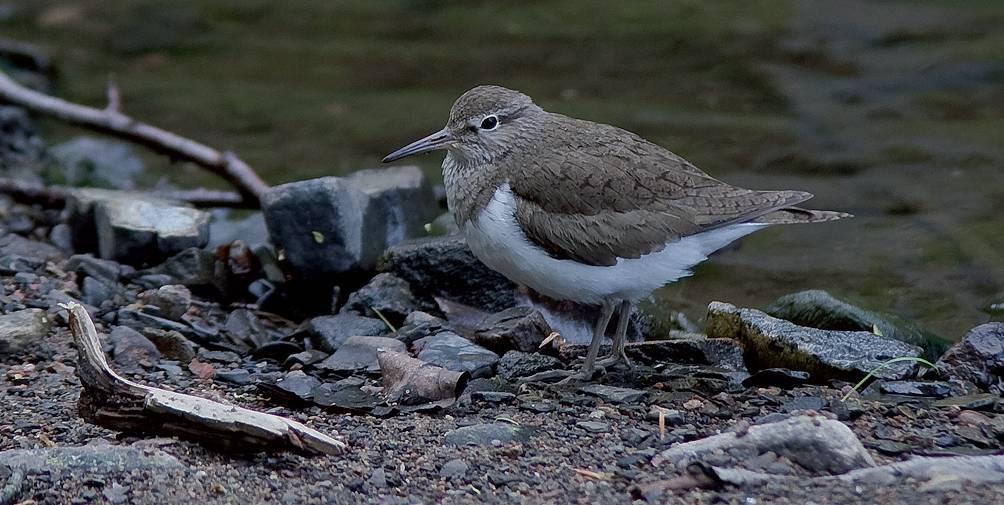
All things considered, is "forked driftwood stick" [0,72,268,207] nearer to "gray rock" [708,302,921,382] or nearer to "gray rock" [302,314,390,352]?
"gray rock" [302,314,390,352]

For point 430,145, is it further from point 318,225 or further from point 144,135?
point 144,135

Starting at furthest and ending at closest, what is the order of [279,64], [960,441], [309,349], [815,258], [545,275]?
[279,64]
[815,258]
[309,349]
[545,275]
[960,441]

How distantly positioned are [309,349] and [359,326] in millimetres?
315

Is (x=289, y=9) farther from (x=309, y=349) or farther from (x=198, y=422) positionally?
(x=198, y=422)

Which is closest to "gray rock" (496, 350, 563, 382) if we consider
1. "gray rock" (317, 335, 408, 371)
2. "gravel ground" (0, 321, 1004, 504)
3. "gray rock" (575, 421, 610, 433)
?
"gravel ground" (0, 321, 1004, 504)

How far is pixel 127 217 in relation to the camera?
25.9ft

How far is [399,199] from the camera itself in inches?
328

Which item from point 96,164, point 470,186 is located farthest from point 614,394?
point 96,164

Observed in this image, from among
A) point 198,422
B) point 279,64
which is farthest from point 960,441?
point 279,64

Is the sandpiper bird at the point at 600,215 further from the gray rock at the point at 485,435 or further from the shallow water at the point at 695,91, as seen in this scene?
the shallow water at the point at 695,91

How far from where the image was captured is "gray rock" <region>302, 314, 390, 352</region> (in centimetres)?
670

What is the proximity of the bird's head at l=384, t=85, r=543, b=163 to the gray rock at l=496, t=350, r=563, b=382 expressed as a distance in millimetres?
1012

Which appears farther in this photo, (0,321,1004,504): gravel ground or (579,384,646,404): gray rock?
(579,384,646,404): gray rock

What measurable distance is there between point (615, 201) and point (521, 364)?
95 cm
